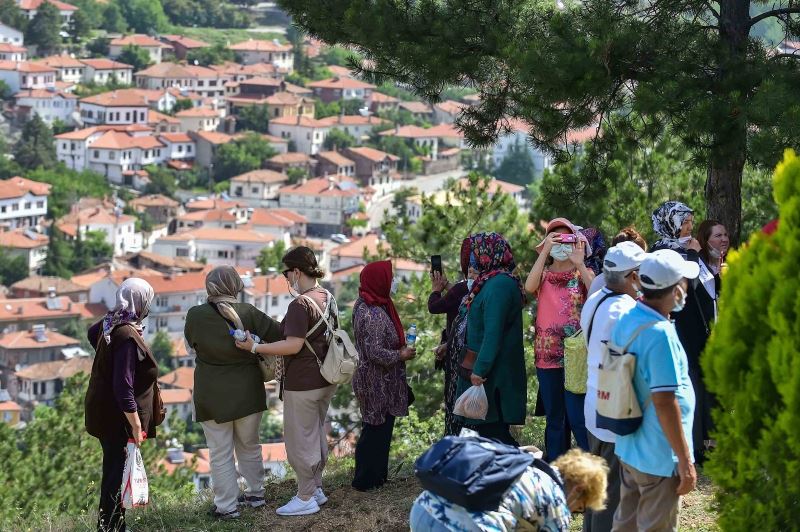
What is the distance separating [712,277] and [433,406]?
7029 millimetres

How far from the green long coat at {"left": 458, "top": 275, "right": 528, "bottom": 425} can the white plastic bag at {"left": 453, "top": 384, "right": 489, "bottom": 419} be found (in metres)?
→ 0.06

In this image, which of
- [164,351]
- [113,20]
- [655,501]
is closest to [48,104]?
[113,20]

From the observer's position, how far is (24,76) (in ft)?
275

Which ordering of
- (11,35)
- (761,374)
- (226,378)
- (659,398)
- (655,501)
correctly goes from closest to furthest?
(761,374)
(659,398)
(655,501)
(226,378)
(11,35)

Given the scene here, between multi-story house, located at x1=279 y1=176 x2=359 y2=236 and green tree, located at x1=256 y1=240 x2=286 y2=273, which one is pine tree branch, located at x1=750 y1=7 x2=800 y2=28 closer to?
green tree, located at x1=256 y1=240 x2=286 y2=273

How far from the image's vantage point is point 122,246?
62.9 meters

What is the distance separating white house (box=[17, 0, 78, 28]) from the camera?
95812 millimetres

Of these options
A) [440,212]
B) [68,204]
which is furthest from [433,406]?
[68,204]

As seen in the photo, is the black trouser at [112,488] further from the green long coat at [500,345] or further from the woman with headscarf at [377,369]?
the green long coat at [500,345]

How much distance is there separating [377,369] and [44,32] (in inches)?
3734

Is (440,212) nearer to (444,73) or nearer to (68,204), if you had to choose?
(444,73)

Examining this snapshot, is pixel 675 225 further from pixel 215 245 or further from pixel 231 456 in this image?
pixel 215 245

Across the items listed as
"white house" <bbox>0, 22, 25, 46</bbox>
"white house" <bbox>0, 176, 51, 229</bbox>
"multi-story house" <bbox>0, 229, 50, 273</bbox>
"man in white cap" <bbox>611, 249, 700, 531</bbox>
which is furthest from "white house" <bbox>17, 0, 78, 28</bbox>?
"man in white cap" <bbox>611, 249, 700, 531</bbox>

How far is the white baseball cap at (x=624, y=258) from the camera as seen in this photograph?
3422mm
